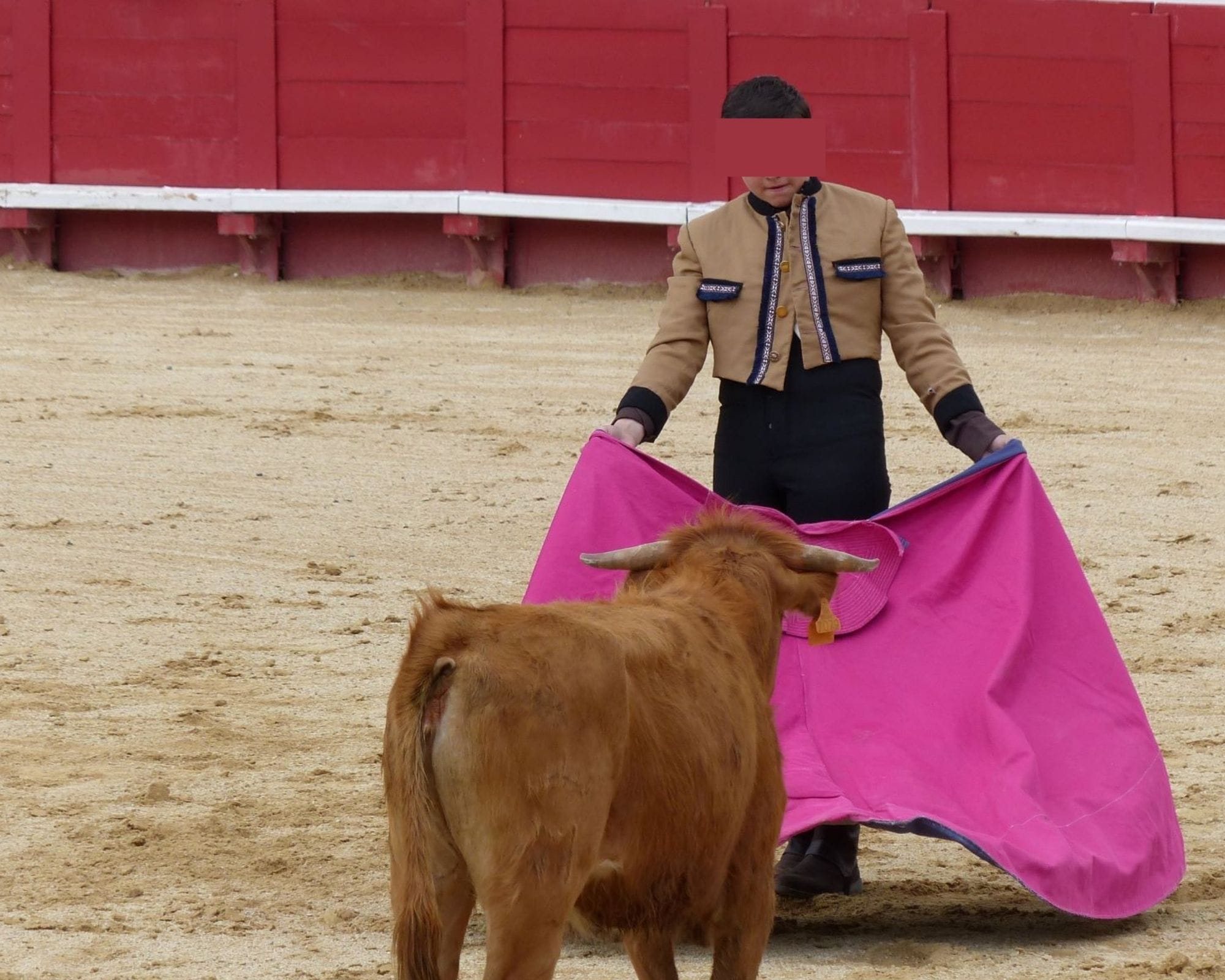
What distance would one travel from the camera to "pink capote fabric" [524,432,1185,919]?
308 centimetres

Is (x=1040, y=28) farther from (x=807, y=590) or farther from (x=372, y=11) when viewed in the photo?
(x=807, y=590)

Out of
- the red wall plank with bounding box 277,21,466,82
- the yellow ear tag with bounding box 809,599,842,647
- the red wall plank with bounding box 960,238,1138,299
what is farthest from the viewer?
the red wall plank with bounding box 277,21,466,82

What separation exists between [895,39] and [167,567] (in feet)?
16.7

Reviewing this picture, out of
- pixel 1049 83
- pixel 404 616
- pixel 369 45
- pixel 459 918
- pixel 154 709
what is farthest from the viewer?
pixel 369 45

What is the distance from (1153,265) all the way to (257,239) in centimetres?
427

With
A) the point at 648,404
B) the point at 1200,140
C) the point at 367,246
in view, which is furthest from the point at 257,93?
the point at 648,404

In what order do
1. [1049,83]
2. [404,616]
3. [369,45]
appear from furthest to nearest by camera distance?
[369,45], [1049,83], [404,616]

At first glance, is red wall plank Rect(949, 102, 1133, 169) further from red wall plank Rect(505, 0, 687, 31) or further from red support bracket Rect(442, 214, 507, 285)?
red support bracket Rect(442, 214, 507, 285)

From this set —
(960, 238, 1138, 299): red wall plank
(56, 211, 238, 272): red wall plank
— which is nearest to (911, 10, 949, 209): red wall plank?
(960, 238, 1138, 299): red wall plank

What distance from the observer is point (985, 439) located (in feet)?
10.6

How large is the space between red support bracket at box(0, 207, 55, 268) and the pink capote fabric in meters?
6.94

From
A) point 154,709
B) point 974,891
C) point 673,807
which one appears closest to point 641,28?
point 154,709

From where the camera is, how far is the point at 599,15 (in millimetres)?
9438

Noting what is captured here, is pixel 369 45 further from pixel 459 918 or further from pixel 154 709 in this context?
pixel 459 918
